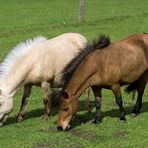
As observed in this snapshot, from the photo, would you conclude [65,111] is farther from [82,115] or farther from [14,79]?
[82,115]

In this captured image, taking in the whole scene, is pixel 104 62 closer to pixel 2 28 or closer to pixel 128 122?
pixel 128 122

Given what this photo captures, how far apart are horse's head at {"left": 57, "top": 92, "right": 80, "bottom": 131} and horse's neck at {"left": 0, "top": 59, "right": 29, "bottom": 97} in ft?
3.30

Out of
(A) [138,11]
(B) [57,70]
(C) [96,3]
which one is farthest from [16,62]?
(C) [96,3]

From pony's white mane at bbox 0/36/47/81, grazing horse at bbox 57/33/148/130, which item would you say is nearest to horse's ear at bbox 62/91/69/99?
grazing horse at bbox 57/33/148/130

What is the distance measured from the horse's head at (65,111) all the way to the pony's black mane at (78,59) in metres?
0.27

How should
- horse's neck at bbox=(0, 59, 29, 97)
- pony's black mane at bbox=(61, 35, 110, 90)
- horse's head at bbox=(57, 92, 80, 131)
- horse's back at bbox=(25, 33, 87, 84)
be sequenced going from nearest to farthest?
horse's head at bbox=(57, 92, 80, 131) < pony's black mane at bbox=(61, 35, 110, 90) < horse's neck at bbox=(0, 59, 29, 97) < horse's back at bbox=(25, 33, 87, 84)

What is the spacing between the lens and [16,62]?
352 inches

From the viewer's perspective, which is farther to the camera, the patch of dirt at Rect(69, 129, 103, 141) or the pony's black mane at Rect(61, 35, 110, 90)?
the pony's black mane at Rect(61, 35, 110, 90)

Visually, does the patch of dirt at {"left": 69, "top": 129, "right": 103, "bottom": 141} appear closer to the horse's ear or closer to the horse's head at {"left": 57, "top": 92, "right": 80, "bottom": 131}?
the horse's head at {"left": 57, "top": 92, "right": 80, "bottom": 131}

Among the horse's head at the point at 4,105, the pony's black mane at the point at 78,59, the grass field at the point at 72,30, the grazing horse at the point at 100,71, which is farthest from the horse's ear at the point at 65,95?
the horse's head at the point at 4,105

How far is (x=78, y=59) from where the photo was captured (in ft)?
27.9

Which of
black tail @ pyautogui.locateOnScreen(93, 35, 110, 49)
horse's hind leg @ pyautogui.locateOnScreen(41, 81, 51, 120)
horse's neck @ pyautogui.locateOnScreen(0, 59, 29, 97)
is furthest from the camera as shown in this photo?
horse's hind leg @ pyautogui.locateOnScreen(41, 81, 51, 120)

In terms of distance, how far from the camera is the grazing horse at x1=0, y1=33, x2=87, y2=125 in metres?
8.59

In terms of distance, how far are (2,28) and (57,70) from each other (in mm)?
12686
